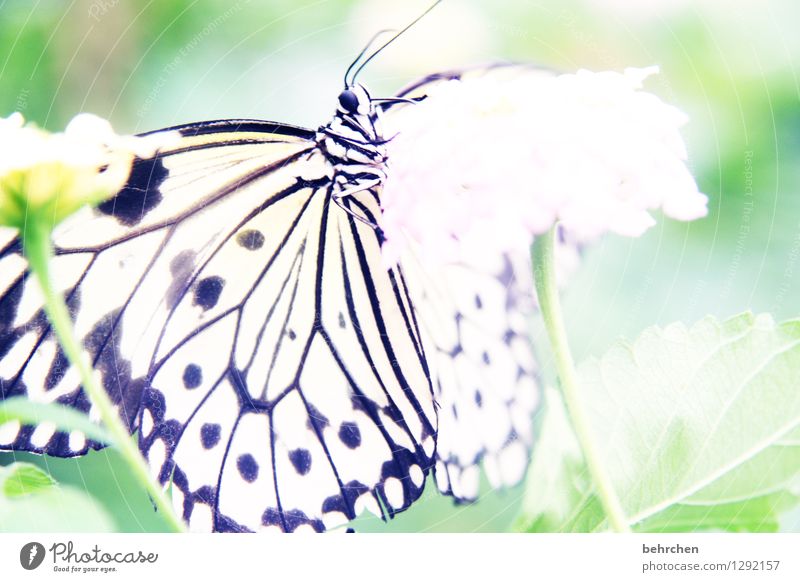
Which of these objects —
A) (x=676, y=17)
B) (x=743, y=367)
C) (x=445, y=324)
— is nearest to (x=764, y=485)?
(x=743, y=367)

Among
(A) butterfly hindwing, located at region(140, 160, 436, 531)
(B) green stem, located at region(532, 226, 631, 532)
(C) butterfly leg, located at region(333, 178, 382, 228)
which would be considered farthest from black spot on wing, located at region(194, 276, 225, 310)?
(B) green stem, located at region(532, 226, 631, 532)

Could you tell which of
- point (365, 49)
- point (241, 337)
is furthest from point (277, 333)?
point (365, 49)

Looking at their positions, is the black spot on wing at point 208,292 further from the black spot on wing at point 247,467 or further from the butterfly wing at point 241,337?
the black spot on wing at point 247,467

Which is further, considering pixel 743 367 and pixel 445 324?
pixel 445 324

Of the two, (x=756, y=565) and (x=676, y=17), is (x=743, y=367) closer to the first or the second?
(x=756, y=565)

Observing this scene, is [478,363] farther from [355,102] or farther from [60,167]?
[60,167]

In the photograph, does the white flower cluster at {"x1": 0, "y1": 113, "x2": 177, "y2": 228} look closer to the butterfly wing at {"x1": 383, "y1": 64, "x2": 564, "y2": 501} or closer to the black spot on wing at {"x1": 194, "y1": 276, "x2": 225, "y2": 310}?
the black spot on wing at {"x1": 194, "y1": 276, "x2": 225, "y2": 310}
